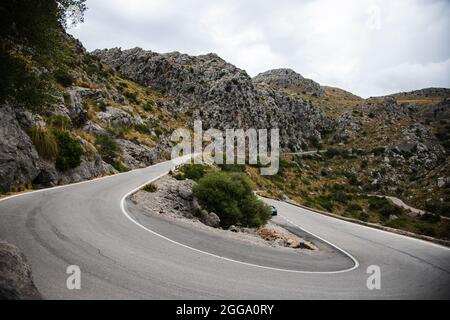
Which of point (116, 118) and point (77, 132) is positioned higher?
point (116, 118)

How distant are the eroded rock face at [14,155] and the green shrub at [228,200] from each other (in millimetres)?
10338

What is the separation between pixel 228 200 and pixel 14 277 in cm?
1693

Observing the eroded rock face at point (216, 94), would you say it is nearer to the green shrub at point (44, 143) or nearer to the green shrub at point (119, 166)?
the green shrub at point (119, 166)

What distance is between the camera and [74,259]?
8.12 meters

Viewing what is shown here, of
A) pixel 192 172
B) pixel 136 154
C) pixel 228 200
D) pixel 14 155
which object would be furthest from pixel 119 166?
pixel 228 200

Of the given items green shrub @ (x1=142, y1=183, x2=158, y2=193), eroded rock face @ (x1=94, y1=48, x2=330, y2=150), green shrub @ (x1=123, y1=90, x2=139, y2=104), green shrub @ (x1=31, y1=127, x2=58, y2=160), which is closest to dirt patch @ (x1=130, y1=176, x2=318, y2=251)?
green shrub @ (x1=142, y1=183, x2=158, y2=193)

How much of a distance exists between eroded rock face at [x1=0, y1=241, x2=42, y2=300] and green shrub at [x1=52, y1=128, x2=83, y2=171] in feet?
56.4

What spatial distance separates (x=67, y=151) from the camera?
23031 millimetres

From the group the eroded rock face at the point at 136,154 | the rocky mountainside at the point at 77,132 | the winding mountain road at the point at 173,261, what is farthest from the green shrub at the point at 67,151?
the eroded rock face at the point at 136,154

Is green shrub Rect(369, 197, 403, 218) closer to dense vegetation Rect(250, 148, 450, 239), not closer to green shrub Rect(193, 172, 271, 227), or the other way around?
dense vegetation Rect(250, 148, 450, 239)

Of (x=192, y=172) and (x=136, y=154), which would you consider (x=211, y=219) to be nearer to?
(x=192, y=172)

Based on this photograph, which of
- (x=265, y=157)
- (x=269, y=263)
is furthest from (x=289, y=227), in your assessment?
(x=265, y=157)

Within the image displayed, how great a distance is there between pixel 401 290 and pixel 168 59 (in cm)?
9716

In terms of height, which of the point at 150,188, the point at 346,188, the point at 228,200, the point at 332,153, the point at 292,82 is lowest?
the point at 346,188
